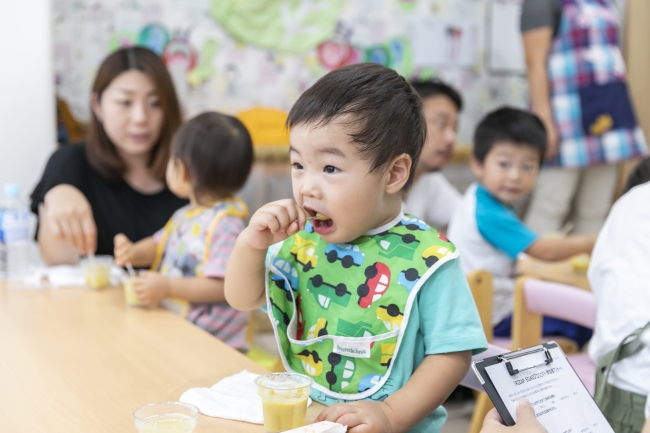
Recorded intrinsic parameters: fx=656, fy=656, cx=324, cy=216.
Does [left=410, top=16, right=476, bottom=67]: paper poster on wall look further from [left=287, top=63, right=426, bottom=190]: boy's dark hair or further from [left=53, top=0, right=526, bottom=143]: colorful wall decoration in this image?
[left=287, top=63, right=426, bottom=190]: boy's dark hair

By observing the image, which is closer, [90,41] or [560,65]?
[90,41]

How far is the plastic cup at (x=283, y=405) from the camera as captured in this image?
33.4 inches

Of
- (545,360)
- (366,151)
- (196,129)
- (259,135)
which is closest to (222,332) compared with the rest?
(196,129)

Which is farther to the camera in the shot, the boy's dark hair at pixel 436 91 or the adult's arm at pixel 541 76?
the adult's arm at pixel 541 76

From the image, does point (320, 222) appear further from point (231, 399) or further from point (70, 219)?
point (70, 219)

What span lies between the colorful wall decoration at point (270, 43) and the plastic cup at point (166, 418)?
2790mm

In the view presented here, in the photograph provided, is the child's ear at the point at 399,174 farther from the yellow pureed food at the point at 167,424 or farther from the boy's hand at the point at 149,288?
the boy's hand at the point at 149,288

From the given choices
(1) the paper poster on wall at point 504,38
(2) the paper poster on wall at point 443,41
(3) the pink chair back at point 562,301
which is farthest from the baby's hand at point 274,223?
(1) the paper poster on wall at point 504,38

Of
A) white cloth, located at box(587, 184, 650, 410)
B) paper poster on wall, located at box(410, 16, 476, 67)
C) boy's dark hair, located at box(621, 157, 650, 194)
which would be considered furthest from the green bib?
paper poster on wall, located at box(410, 16, 476, 67)

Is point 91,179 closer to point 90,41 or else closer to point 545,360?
point 90,41

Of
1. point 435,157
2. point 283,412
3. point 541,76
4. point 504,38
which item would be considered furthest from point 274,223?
point 504,38

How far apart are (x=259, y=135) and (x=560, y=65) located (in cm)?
176

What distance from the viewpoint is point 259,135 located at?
361cm

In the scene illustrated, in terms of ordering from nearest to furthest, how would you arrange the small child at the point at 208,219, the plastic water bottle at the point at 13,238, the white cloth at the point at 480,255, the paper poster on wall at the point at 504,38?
the small child at the point at 208,219
the plastic water bottle at the point at 13,238
the white cloth at the point at 480,255
the paper poster on wall at the point at 504,38
